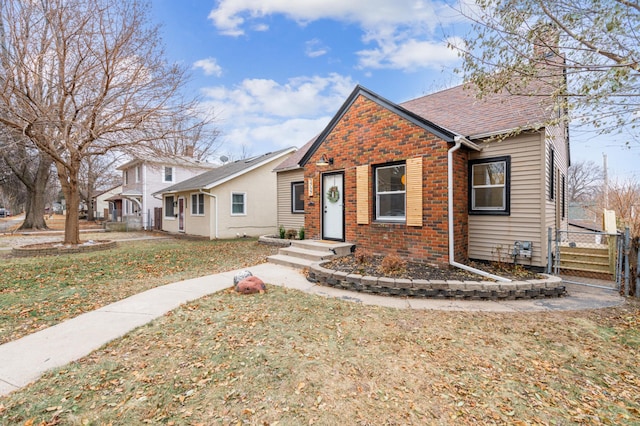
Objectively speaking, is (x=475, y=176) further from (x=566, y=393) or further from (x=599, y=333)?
(x=566, y=393)

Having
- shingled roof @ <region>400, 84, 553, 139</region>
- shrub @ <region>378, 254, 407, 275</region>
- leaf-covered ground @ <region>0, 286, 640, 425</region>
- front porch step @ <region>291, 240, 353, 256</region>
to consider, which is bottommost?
leaf-covered ground @ <region>0, 286, 640, 425</region>

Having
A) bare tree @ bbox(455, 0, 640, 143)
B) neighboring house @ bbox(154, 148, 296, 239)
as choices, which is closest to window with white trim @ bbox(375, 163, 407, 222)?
bare tree @ bbox(455, 0, 640, 143)

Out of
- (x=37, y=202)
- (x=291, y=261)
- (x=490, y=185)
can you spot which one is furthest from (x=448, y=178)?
(x=37, y=202)

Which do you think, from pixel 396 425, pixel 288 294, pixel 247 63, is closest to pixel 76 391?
pixel 396 425

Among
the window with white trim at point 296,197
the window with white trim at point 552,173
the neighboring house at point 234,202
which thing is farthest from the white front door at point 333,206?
the neighboring house at point 234,202

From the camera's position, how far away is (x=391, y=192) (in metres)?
7.92

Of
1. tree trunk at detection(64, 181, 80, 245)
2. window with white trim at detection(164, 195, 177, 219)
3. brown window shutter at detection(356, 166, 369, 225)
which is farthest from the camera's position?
window with white trim at detection(164, 195, 177, 219)

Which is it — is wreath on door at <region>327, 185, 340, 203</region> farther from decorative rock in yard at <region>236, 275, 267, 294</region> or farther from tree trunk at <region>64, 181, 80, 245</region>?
tree trunk at <region>64, 181, 80, 245</region>

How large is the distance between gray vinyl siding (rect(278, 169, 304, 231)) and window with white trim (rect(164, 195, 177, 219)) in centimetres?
814

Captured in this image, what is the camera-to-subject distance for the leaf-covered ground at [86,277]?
466 centimetres

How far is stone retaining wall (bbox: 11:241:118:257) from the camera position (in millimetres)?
9930

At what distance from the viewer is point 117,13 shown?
8.97 meters

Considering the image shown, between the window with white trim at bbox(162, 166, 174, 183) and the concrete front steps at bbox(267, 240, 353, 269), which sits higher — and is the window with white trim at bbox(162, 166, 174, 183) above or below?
above

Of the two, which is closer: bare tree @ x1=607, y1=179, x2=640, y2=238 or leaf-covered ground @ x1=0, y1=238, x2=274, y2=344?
leaf-covered ground @ x1=0, y1=238, x2=274, y2=344
